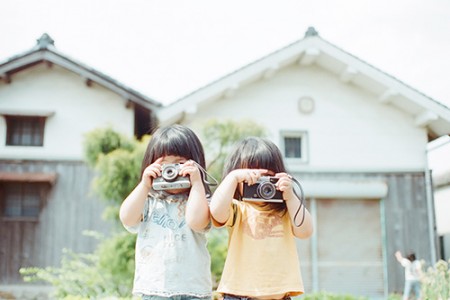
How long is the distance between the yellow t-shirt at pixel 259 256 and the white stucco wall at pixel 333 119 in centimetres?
863

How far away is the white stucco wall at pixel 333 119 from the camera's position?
37.9 ft

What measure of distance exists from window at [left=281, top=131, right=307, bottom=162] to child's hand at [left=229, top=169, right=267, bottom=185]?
29.4 ft

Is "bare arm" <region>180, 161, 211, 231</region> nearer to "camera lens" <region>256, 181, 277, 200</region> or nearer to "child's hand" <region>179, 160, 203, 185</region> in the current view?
"child's hand" <region>179, 160, 203, 185</region>

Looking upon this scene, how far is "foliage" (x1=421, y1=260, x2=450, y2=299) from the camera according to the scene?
6.02 m

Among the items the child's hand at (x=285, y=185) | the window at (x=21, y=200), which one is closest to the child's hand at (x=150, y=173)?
the child's hand at (x=285, y=185)

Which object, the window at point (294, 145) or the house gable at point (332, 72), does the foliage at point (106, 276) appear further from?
the window at point (294, 145)

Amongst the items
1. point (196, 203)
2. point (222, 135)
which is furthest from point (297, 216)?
point (222, 135)

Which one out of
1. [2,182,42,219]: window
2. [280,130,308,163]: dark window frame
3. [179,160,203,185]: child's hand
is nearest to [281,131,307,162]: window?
[280,130,308,163]: dark window frame

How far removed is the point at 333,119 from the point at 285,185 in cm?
933

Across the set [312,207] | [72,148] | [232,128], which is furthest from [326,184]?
[72,148]

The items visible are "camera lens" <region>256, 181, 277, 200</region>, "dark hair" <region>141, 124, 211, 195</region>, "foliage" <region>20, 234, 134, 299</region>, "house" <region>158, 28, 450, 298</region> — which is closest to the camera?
"camera lens" <region>256, 181, 277, 200</region>

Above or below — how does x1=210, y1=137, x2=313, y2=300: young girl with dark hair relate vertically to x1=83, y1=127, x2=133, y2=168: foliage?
below

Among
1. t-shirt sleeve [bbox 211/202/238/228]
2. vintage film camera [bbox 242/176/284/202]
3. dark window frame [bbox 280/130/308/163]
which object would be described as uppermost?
dark window frame [bbox 280/130/308/163]

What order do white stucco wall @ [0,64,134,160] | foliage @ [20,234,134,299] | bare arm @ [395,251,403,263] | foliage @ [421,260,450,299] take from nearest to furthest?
foliage @ [421,260,450,299]
foliage @ [20,234,134,299]
white stucco wall @ [0,64,134,160]
bare arm @ [395,251,403,263]
